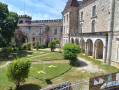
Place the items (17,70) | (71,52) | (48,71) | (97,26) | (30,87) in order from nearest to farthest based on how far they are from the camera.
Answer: (17,70) → (30,87) → (48,71) → (71,52) → (97,26)

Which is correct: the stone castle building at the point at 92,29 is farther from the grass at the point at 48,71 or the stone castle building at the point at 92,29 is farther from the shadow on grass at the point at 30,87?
the shadow on grass at the point at 30,87

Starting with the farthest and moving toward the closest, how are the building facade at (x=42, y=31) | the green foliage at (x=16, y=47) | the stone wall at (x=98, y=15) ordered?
1. the building facade at (x=42, y=31)
2. the green foliage at (x=16, y=47)
3. the stone wall at (x=98, y=15)

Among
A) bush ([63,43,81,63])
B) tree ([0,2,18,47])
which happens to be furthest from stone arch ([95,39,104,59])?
tree ([0,2,18,47])

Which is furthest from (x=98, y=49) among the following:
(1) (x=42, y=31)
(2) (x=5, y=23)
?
(1) (x=42, y=31)

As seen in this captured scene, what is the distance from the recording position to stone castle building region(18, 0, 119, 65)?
1287cm

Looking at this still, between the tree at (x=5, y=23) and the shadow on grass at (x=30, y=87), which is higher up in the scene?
the tree at (x=5, y=23)

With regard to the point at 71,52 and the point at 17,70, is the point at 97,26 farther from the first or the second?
the point at 17,70

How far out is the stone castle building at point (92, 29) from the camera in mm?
12866

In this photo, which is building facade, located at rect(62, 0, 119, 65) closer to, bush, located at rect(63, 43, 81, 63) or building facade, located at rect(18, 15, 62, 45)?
bush, located at rect(63, 43, 81, 63)

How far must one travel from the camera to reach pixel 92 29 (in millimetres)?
20328

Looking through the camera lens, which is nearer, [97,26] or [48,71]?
[48,71]

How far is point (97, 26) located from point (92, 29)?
1.76 meters

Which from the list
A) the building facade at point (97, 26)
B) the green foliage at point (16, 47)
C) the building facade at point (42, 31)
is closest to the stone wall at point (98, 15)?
the building facade at point (97, 26)

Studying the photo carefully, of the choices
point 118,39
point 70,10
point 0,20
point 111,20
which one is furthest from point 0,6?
point 118,39
